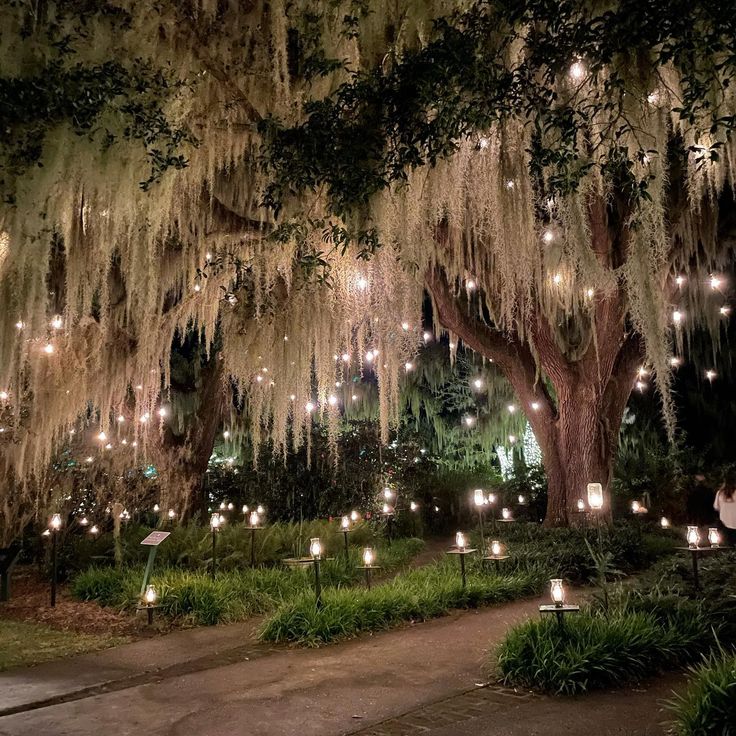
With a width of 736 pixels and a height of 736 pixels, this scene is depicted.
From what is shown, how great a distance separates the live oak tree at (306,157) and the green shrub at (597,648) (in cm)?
167

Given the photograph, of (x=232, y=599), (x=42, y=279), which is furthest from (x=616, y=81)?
(x=232, y=599)

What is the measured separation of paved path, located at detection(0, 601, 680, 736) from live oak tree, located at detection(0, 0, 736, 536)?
2.26 meters

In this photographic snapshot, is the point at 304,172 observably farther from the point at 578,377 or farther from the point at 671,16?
the point at 578,377

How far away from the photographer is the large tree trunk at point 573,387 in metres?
9.60

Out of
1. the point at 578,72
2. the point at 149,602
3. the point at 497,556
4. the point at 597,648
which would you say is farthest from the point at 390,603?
the point at 578,72

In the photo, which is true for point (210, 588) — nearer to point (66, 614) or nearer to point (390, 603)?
point (66, 614)

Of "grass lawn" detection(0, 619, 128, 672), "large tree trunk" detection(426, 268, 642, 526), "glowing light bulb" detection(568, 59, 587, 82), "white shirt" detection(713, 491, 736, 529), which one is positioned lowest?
"grass lawn" detection(0, 619, 128, 672)

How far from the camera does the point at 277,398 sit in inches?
253

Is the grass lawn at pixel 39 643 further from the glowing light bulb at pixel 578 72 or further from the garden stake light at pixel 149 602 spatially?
the glowing light bulb at pixel 578 72

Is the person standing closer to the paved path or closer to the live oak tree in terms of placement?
the live oak tree

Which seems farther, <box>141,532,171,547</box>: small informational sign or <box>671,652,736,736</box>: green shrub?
<box>141,532,171,547</box>: small informational sign

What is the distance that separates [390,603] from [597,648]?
7.76ft

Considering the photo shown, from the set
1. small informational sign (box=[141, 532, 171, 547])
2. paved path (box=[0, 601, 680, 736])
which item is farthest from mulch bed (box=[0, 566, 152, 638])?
paved path (box=[0, 601, 680, 736])

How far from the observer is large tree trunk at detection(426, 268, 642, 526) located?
9602 mm
